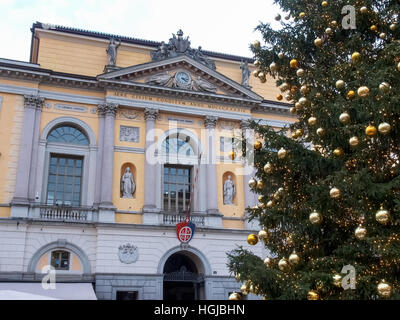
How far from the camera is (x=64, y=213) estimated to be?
851 inches

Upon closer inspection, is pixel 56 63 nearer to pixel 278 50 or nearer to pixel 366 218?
pixel 278 50

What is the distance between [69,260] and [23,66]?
376 inches

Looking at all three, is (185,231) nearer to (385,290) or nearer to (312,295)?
(312,295)

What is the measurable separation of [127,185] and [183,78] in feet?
22.0

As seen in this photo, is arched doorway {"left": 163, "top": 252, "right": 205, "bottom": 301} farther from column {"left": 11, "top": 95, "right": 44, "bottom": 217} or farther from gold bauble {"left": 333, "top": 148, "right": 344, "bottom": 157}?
gold bauble {"left": 333, "top": 148, "right": 344, "bottom": 157}

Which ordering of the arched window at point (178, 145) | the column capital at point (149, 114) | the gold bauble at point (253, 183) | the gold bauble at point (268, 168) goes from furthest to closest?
the arched window at point (178, 145) → the column capital at point (149, 114) → the gold bauble at point (253, 183) → the gold bauble at point (268, 168)

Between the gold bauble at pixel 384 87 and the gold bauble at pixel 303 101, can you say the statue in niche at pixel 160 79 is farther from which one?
the gold bauble at pixel 384 87

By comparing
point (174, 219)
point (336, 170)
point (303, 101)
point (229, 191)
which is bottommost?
point (336, 170)

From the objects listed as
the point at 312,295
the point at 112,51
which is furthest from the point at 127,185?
the point at 312,295

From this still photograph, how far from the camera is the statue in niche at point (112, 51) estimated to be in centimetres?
2442

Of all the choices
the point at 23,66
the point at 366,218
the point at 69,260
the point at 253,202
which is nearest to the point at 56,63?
the point at 23,66

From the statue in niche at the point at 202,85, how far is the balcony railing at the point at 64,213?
28.8ft

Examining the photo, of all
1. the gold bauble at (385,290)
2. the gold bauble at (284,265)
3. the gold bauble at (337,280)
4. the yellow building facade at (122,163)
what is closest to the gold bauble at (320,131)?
the gold bauble at (284,265)

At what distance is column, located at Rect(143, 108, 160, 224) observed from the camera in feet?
74.3
